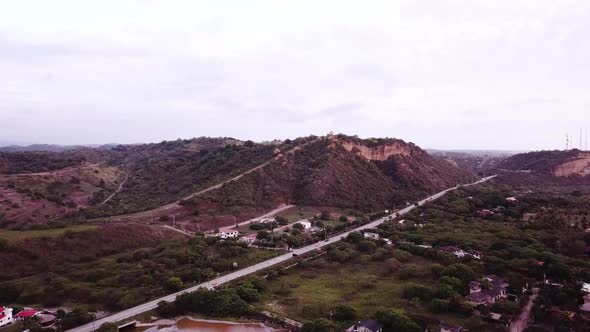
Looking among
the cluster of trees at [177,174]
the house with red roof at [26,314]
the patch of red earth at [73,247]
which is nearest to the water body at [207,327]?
the house with red roof at [26,314]

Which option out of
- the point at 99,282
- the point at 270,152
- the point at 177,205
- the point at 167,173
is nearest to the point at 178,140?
the point at 167,173

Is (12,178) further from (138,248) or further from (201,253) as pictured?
(201,253)

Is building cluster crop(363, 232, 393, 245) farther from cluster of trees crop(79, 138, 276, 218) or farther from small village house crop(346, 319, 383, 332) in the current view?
cluster of trees crop(79, 138, 276, 218)

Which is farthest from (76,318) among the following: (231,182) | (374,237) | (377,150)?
(377,150)

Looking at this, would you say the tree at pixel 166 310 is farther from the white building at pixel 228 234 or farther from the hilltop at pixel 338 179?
the hilltop at pixel 338 179

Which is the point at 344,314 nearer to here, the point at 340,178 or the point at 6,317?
the point at 6,317

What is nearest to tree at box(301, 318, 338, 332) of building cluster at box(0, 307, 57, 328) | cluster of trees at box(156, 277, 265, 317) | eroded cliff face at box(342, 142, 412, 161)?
cluster of trees at box(156, 277, 265, 317)
